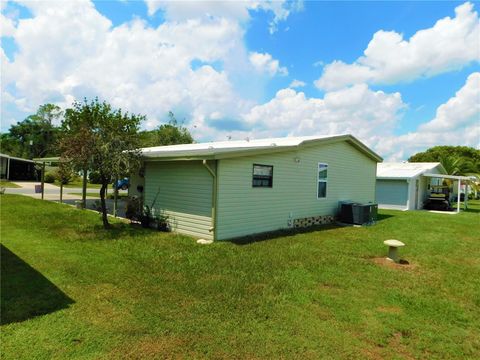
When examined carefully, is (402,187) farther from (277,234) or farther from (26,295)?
(26,295)

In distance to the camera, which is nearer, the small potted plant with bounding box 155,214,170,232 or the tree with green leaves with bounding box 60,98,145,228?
the tree with green leaves with bounding box 60,98,145,228

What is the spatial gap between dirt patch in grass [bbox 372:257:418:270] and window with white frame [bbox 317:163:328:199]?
5150mm

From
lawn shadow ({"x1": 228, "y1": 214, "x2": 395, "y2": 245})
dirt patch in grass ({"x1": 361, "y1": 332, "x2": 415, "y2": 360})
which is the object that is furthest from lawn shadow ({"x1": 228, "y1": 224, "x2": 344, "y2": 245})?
dirt patch in grass ({"x1": 361, "y1": 332, "x2": 415, "y2": 360})

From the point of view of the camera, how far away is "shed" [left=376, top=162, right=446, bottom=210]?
771 inches

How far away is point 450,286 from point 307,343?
3.67 meters

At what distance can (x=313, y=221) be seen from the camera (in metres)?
12.0

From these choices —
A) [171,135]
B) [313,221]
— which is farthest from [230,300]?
[171,135]

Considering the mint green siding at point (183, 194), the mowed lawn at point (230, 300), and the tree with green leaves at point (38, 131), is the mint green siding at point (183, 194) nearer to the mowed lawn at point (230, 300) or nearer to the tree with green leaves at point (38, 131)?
the mowed lawn at point (230, 300)

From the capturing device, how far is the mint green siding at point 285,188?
8547 millimetres

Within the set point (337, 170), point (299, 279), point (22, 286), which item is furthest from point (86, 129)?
point (337, 170)

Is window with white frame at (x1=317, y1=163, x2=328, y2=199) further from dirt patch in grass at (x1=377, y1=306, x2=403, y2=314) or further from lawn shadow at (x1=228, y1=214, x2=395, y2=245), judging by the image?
dirt patch in grass at (x1=377, y1=306, x2=403, y2=314)

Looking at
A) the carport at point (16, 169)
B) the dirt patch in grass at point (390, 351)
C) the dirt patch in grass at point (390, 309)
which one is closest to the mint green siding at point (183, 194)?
the dirt patch in grass at point (390, 309)

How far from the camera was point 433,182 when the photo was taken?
78.0 feet

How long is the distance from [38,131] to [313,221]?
5426cm
